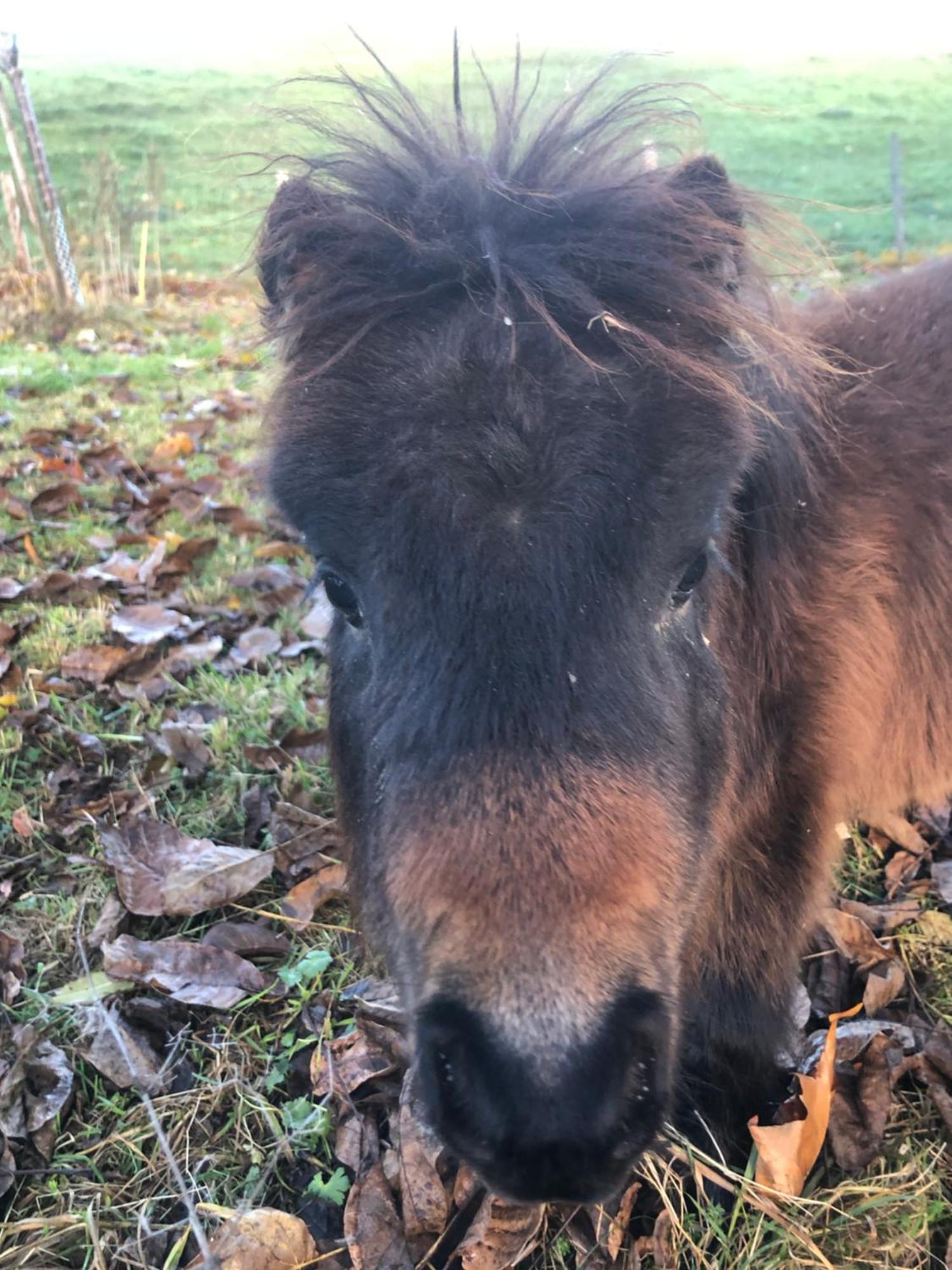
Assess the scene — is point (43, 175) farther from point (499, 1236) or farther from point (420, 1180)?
point (499, 1236)

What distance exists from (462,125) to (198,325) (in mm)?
10874

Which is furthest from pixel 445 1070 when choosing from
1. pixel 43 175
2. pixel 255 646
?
pixel 43 175

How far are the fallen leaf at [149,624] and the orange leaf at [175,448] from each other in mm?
2429

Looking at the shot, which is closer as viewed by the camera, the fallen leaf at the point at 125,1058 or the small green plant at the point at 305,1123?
the small green plant at the point at 305,1123

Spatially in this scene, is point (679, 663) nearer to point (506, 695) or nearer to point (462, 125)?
point (506, 695)

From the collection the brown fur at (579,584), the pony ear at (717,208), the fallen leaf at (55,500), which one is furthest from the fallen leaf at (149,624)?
the pony ear at (717,208)

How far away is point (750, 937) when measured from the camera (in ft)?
7.48

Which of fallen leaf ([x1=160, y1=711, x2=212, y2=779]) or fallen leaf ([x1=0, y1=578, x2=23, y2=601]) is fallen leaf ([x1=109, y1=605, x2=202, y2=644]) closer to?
fallen leaf ([x1=0, y1=578, x2=23, y2=601])

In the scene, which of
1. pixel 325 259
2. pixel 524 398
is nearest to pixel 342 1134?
pixel 524 398

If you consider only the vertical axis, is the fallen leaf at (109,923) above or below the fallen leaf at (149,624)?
below

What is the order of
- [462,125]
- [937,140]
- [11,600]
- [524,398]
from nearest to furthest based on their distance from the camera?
[524,398], [462,125], [11,600], [937,140]

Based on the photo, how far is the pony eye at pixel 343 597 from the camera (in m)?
1.75

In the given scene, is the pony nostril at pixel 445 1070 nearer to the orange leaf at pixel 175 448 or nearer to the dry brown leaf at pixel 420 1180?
the dry brown leaf at pixel 420 1180

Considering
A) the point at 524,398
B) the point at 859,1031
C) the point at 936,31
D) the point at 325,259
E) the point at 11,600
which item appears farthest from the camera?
the point at 936,31
